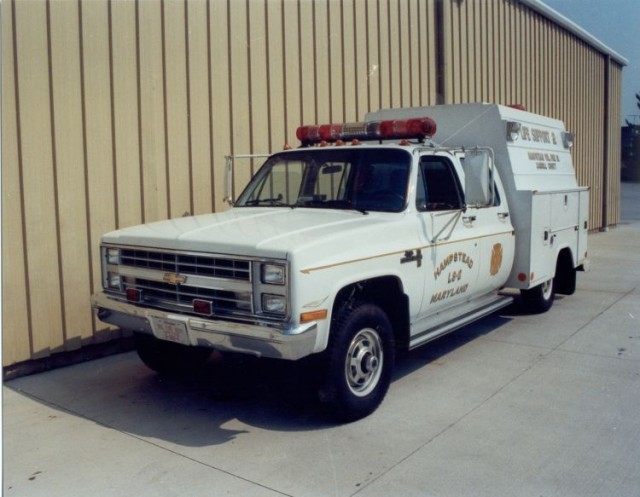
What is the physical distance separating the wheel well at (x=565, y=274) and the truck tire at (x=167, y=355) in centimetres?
506

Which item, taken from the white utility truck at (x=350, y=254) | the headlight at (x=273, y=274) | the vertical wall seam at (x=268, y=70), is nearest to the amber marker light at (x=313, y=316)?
the white utility truck at (x=350, y=254)

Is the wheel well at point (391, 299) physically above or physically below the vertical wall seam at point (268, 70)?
A: below

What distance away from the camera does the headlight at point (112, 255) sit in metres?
5.54

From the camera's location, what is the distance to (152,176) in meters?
7.34

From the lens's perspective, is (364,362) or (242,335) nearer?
(242,335)

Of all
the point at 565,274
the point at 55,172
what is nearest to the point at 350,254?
the point at 55,172

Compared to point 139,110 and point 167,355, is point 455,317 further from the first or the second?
point 139,110

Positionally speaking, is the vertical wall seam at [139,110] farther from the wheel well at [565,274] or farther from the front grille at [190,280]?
the wheel well at [565,274]

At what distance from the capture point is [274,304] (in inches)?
182

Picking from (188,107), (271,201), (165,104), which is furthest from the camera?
(188,107)

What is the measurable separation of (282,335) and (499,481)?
60.9 inches

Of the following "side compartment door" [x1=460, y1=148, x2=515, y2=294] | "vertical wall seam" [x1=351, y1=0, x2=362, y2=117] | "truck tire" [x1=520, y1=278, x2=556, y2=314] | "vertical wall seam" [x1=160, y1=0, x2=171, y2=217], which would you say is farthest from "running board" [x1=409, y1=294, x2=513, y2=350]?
"vertical wall seam" [x1=351, y1=0, x2=362, y2=117]

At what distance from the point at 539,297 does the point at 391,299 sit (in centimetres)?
363

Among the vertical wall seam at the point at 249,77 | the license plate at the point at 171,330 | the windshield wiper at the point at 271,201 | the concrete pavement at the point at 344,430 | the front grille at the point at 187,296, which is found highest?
the vertical wall seam at the point at 249,77
